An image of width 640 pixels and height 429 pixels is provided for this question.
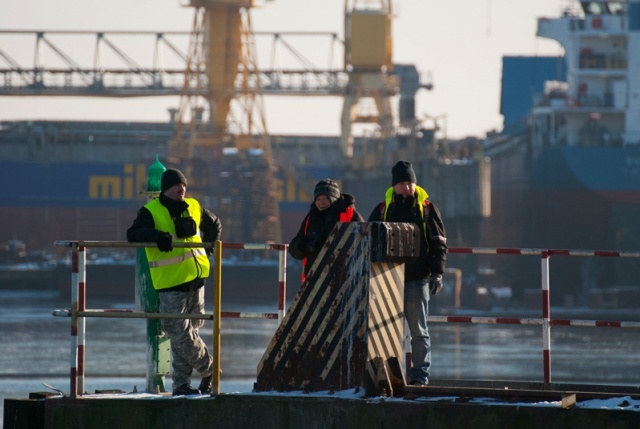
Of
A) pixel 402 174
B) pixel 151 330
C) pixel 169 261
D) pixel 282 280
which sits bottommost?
pixel 151 330

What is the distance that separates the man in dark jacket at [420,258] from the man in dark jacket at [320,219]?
0.91 feet

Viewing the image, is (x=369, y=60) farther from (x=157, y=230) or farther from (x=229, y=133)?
(x=157, y=230)

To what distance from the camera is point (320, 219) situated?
344 inches

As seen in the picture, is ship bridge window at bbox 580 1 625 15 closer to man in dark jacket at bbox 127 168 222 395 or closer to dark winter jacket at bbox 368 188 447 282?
dark winter jacket at bbox 368 188 447 282

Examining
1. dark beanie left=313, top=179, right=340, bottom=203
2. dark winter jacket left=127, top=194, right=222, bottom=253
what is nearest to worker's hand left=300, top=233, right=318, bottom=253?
dark beanie left=313, top=179, right=340, bottom=203

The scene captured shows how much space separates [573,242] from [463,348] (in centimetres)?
2787

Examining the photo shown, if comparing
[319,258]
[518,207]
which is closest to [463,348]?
[319,258]

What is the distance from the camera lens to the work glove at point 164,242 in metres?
8.12

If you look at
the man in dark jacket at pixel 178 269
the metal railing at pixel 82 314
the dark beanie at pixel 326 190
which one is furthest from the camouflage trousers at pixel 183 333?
the dark beanie at pixel 326 190

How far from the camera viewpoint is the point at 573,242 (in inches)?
2235

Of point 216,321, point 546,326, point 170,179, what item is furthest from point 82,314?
point 546,326

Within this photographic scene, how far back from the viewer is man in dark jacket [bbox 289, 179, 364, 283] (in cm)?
859

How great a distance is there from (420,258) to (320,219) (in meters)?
0.64

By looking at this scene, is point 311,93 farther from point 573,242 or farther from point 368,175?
point 573,242
